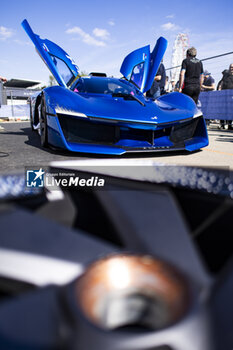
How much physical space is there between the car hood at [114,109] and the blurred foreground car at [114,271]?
249cm

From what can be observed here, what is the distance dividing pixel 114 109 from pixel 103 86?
4.26 ft

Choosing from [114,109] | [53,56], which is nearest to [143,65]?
[53,56]

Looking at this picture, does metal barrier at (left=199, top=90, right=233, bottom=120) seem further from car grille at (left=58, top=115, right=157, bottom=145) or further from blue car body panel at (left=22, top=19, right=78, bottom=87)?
car grille at (left=58, top=115, right=157, bottom=145)

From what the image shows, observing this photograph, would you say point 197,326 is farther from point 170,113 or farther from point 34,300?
point 170,113

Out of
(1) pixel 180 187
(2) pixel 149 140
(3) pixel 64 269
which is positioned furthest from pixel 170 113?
(3) pixel 64 269

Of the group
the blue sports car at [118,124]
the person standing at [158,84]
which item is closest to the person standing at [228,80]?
the person standing at [158,84]

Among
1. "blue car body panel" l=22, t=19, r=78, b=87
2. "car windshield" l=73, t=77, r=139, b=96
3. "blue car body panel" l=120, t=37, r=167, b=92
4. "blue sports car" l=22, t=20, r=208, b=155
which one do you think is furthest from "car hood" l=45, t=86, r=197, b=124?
"blue car body panel" l=120, t=37, r=167, b=92

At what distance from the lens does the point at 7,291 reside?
0.33 metres

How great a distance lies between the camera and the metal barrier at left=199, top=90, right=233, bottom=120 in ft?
26.0

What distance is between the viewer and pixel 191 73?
616 cm

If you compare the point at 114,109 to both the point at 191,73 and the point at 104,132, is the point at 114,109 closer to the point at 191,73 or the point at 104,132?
the point at 104,132

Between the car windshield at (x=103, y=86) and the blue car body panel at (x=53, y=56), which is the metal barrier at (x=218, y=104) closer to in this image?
the car windshield at (x=103, y=86)

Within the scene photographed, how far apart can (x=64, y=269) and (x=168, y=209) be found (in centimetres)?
23

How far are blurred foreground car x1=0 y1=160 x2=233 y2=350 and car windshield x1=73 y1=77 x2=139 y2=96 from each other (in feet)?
12.1
